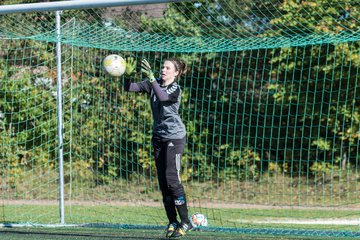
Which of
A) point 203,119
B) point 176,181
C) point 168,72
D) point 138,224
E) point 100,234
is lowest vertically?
point 138,224

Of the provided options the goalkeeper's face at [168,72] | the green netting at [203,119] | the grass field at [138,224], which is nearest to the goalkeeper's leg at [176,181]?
the grass field at [138,224]

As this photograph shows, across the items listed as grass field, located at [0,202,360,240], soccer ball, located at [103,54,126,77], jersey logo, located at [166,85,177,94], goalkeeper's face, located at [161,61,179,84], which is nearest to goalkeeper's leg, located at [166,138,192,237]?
grass field, located at [0,202,360,240]

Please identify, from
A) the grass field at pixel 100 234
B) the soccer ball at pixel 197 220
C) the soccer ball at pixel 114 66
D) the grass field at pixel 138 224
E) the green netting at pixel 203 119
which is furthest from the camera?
the green netting at pixel 203 119

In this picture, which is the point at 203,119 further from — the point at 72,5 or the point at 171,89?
the point at 171,89

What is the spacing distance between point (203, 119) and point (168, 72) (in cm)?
496

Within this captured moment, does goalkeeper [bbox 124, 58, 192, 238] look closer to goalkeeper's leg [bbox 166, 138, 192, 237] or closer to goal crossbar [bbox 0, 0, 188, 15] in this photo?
goalkeeper's leg [bbox 166, 138, 192, 237]

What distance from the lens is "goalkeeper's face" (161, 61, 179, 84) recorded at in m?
7.07

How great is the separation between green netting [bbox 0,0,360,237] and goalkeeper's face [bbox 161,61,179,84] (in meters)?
2.33

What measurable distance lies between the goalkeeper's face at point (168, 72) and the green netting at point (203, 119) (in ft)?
7.65

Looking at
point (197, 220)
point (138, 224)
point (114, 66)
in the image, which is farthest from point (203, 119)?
point (114, 66)

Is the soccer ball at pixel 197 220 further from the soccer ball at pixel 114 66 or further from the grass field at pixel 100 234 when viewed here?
the soccer ball at pixel 114 66

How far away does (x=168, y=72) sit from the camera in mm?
7074

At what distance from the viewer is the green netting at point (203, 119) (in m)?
10.4

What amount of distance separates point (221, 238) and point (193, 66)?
4.56 meters
